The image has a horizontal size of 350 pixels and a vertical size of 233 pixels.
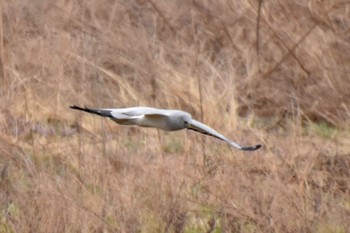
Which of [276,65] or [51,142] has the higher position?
[276,65]

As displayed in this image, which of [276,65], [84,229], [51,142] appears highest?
[276,65]

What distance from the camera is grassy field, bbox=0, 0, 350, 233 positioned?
5.64 metres

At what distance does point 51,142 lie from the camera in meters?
7.47

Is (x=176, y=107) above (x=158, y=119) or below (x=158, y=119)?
above

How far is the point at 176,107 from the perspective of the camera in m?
8.27

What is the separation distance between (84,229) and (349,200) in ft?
4.99

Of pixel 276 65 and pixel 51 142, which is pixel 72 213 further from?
pixel 276 65

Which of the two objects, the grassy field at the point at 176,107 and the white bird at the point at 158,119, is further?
the grassy field at the point at 176,107

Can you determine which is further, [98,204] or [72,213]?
[98,204]

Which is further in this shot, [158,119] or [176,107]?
[176,107]

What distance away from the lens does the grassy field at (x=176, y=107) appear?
564 cm

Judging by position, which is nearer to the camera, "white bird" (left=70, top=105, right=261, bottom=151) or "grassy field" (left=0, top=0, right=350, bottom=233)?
"white bird" (left=70, top=105, right=261, bottom=151)

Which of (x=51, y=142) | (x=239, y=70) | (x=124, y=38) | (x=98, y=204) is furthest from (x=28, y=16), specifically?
(x=98, y=204)

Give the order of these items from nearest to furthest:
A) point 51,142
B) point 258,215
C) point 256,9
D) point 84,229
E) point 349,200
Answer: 1. point 84,229
2. point 258,215
3. point 349,200
4. point 51,142
5. point 256,9
